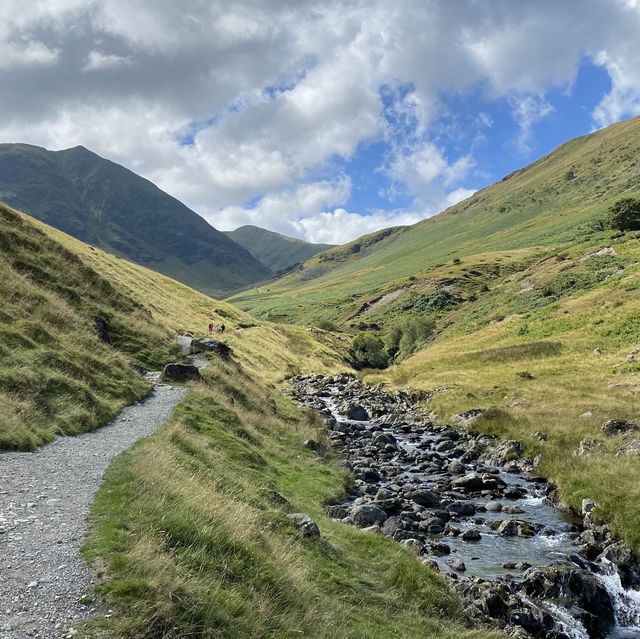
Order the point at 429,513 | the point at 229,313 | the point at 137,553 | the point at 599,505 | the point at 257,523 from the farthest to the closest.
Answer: the point at 229,313 < the point at 429,513 < the point at 599,505 < the point at 257,523 < the point at 137,553

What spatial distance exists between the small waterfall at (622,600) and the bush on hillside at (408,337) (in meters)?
92.4

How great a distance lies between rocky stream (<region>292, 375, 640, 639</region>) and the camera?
14.9 metres

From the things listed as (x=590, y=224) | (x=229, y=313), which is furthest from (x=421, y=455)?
(x=590, y=224)

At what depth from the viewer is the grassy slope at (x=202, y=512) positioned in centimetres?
876

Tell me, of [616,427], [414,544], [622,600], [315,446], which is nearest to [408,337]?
[616,427]

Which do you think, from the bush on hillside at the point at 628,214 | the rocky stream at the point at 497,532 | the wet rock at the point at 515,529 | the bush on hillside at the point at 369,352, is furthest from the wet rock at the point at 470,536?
the bush on hillside at the point at 628,214

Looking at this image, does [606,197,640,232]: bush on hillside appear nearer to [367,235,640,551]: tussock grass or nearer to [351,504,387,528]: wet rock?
[367,235,640,551]: tussock grass

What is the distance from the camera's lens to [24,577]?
8.52 m

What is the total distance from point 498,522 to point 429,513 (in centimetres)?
288

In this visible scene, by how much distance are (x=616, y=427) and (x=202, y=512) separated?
2694 centimetres

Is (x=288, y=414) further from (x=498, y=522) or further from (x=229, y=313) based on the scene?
(x=229, y=313)

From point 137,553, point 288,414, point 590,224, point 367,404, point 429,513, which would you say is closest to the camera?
point 137,553

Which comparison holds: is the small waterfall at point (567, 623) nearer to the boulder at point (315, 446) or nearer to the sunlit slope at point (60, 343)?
the sunlit slope at point (60, 343)

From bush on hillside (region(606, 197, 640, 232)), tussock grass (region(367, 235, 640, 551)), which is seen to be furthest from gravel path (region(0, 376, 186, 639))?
bush on hillside (region(606, 197, 640, 232))
